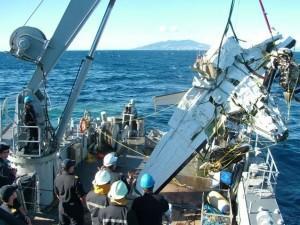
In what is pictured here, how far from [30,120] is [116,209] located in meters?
5.36

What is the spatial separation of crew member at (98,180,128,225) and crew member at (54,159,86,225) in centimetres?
168

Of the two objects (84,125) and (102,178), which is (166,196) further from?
(102,178)

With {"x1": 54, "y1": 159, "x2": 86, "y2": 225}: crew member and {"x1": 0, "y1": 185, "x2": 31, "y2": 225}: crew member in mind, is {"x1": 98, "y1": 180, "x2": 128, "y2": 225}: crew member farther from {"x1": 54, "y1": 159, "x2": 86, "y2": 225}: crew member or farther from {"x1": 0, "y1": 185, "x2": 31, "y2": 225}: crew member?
{"x1": 54, "y1": 159, "x2": 86, "y2": 225}: crew member

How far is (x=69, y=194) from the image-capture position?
7738 millimetres

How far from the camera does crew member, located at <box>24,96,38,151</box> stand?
1045 centimetres

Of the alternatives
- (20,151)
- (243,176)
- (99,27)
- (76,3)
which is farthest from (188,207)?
(76,3)

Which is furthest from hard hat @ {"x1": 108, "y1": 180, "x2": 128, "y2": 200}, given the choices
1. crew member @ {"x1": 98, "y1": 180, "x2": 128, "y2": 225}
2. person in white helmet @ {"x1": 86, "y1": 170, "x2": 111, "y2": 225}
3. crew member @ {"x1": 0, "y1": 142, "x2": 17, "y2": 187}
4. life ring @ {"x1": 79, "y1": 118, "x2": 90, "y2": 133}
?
life ring @ {"x1": 79, "y1": 118, "x2": 90, "y2": 133}

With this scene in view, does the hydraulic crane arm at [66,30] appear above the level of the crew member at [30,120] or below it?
above

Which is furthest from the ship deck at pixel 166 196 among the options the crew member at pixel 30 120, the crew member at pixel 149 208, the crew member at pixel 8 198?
the crew member at pixel 8 198

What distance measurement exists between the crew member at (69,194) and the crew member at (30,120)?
3.13 meters

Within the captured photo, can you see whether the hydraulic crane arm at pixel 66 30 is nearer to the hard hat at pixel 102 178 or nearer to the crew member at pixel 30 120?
the crew member at pixel 30 120

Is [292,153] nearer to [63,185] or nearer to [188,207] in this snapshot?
[188,207]

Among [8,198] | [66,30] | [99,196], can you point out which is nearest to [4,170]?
[8,198]

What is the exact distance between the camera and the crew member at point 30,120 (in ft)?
34.3
